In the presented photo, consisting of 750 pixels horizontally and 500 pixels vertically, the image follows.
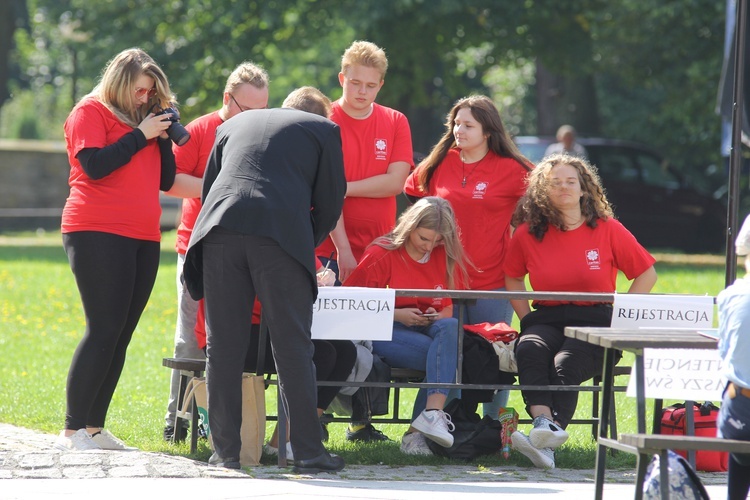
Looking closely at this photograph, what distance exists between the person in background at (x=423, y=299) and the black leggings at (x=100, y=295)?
113cm

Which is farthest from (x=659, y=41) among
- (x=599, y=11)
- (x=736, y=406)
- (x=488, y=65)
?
(x=736, y=406)

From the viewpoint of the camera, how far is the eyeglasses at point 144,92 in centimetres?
610

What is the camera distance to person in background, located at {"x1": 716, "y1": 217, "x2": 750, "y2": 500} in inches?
167

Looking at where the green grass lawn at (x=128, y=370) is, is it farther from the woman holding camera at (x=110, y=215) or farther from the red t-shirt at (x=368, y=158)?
the red t-shirt at (x=368, y=158)

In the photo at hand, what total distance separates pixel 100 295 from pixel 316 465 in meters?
1.31

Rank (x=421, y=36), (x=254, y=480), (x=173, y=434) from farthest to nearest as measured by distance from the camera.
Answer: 1. (x=421, y=36)
2. (x=173, y=434)
3. (x=254, y=480)

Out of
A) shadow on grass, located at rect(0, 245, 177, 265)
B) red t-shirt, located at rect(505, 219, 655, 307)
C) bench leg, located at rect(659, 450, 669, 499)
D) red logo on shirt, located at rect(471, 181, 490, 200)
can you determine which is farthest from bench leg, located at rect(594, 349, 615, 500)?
shadow on grass, located at rect(0, 245, 177, 265)

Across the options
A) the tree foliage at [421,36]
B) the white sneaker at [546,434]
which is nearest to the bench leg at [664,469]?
the white sneaker at [546,434]

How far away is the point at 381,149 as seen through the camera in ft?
22.3

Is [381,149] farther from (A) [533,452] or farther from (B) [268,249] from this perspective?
(A) [533,452]

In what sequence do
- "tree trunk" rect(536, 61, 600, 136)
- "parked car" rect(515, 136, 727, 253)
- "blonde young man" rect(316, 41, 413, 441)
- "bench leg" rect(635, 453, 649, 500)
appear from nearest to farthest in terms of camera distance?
"bench leg" rect(635, 453, 649, 500), "blonde young man" rect(316, 41, 413, 441), "parked car" rect(515, 136, 727, 253), "tree trunk" rect(536, 61, 600, 136)

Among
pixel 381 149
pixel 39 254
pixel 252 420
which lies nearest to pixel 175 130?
pixel 381 149

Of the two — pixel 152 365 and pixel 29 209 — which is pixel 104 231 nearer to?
pixel 152 365

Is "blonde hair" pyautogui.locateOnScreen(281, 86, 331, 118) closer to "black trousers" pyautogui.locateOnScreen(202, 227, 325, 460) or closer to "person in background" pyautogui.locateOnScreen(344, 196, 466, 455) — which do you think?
"person in background" pyautogui.locateOnScreen(344, 196, 466, 455)
